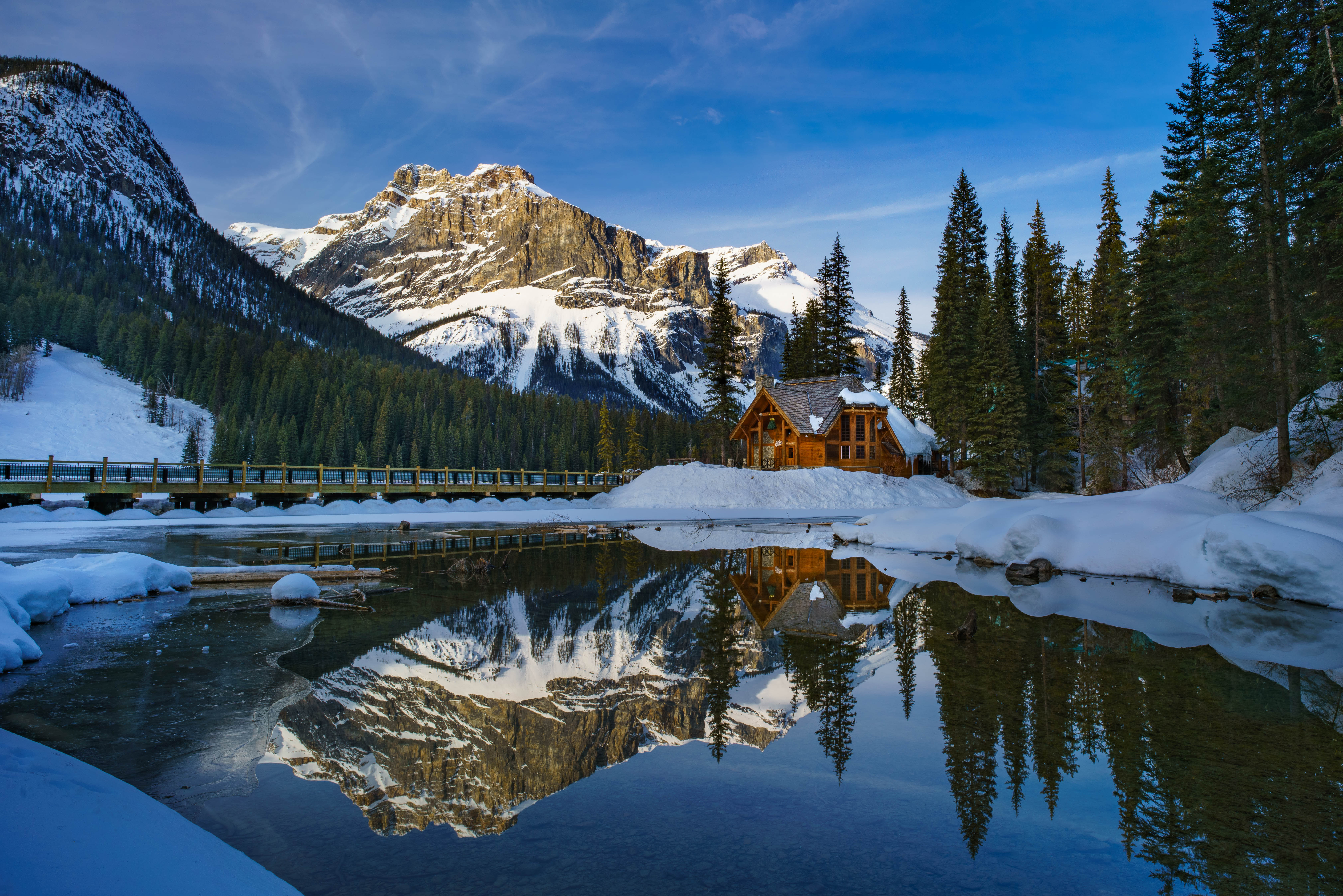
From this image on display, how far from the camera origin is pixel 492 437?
9844 cm

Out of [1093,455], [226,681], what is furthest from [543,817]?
[1093,455]

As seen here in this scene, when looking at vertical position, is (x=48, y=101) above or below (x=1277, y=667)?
above

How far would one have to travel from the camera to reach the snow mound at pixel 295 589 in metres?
11.9

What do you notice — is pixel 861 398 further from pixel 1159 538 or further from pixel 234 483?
pixel 234 483

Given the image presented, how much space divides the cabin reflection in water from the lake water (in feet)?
0.52

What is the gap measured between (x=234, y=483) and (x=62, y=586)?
2708cm

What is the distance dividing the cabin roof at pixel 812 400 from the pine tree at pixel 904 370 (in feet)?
66.6

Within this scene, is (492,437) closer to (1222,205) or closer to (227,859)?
(1222,205)

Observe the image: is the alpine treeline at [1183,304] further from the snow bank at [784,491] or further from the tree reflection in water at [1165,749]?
the tree reflection in water at [1165,749]

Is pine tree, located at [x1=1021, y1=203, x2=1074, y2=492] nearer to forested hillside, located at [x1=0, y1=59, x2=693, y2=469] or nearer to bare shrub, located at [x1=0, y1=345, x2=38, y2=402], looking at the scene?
forested hillside, located at [x1=0, y1=59, x2=693, y2=469]

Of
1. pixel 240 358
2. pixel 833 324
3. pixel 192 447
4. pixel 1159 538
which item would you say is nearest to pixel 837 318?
pixel 833 324

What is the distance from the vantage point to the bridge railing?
30.0m

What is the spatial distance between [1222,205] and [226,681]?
30604mm

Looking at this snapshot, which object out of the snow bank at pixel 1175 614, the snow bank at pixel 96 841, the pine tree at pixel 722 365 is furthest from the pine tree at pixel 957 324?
the snow bank at pixel 96 841
